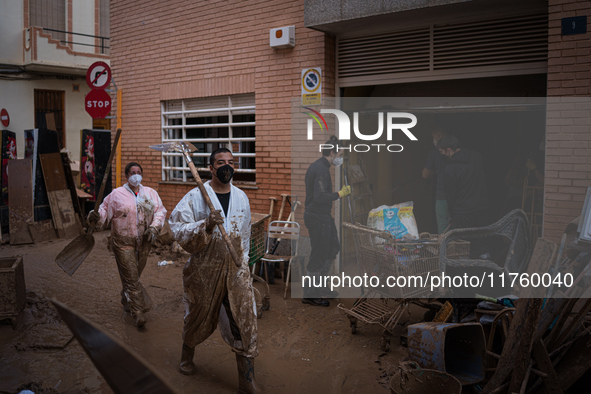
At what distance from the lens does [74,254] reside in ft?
20.9

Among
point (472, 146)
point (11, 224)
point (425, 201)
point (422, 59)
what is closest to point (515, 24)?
point (422, 59)

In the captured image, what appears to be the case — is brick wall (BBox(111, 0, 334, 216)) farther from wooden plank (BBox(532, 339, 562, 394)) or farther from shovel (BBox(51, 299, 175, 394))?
shovel (BBox(51, 299, 175, 394))

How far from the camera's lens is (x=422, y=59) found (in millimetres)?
7312

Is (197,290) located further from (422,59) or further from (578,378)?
(422,59)

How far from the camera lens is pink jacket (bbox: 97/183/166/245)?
610 cm

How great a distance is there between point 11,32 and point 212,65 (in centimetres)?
1476

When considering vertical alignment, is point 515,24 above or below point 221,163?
above

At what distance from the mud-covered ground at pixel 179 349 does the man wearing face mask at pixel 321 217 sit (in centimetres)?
38

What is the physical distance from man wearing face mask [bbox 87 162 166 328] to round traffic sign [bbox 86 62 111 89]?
14.7 ft

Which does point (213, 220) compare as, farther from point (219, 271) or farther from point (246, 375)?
point (246, 375)

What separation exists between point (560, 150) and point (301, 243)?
399cm

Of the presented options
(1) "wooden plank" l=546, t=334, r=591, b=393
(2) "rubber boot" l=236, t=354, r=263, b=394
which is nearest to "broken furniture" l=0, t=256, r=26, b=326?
(2) "rubber boot" l=236, t=354, r=263, b=394

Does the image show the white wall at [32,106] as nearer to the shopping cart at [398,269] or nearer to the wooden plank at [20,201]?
the wooden plank at [20,201]

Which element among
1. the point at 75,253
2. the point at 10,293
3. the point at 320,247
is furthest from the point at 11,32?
the point at 320,247
